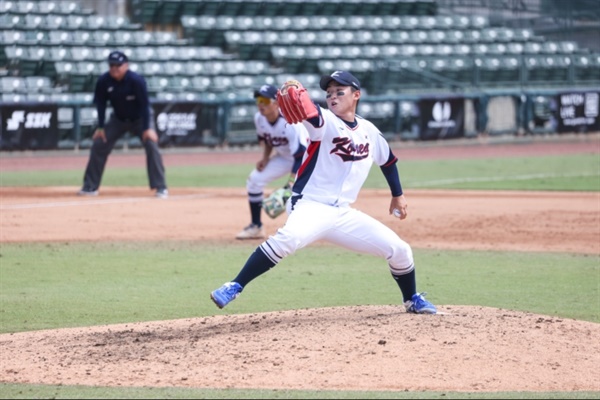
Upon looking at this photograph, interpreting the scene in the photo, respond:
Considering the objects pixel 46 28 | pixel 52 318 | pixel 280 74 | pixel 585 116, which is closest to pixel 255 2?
pixel 280 74

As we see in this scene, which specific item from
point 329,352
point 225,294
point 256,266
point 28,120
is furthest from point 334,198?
point 28,120

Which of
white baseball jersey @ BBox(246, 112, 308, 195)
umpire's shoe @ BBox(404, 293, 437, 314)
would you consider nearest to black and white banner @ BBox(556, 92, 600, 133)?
white baseball jersey @ BBox(246, 112, 308, 195)

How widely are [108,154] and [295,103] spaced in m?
9.62

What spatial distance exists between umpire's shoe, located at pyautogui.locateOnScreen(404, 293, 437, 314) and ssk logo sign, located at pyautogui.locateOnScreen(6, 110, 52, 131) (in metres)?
15.3

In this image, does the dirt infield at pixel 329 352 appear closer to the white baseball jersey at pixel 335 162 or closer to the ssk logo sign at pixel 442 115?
the white baseball jersey at pixel 335 162

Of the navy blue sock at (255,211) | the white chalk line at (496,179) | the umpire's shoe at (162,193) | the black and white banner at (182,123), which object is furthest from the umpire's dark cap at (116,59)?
the black and white banner at (182,123)

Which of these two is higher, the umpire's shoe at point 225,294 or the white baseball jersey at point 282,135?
the white baseball jersey at point 282,135

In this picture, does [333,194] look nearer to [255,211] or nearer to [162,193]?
[255,211]

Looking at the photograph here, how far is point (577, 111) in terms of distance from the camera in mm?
26859

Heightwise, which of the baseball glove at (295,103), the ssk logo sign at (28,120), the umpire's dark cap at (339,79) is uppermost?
the umpire's dark cap at (339,79)

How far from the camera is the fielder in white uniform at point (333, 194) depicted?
22.0 feet

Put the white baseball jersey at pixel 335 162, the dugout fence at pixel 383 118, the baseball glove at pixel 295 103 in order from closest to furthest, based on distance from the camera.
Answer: the baseball glove at pixel 295 103, the white baseball jersey at pixel 335 162, the dugout fence at pixel 383 118

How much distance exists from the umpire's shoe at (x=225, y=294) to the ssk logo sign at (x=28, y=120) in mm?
15331

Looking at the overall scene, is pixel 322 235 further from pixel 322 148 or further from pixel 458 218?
pixel 458 218
